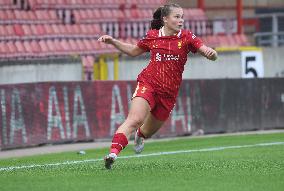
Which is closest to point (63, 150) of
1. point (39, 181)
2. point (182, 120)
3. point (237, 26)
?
point (182, 120)

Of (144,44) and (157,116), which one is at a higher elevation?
(144,44)

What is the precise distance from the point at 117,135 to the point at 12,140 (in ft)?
21.9

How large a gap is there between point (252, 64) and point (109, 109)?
7.21 m

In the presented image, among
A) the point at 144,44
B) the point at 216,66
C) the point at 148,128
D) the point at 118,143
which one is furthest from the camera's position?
the point at 216,66

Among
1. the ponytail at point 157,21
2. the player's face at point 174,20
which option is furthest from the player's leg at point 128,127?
the ponytail at point 157,21

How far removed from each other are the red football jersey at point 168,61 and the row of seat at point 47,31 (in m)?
10.4

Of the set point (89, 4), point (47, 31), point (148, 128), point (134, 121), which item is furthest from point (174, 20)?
point (89, 4)

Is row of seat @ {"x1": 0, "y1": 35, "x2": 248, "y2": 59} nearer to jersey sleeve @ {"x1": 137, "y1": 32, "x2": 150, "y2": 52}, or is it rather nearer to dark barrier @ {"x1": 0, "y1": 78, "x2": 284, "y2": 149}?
dark barrier @ {"x1": 0, "y1": 78, "x2": 284, "y2": 149}

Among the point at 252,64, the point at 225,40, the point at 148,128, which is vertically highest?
the point at 148,128

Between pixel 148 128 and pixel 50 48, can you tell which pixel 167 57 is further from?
pixel 50 48

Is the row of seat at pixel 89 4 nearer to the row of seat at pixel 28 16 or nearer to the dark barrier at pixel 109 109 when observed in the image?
the row of seat at pixel 28 16

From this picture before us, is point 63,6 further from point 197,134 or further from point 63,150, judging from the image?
point 63,150

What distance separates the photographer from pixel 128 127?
12398mm

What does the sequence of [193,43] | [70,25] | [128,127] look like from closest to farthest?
[128,127] → [193,43] → [70,25]
